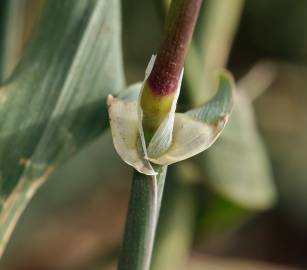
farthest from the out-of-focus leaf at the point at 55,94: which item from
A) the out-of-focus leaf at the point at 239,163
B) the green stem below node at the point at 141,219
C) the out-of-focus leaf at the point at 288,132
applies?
the out-of-focus leaf at the point at 288,132

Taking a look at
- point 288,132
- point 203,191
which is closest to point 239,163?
point 203,191

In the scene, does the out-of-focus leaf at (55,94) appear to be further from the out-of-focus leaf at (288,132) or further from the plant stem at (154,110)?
the out-of-focus leaf at (288,132)

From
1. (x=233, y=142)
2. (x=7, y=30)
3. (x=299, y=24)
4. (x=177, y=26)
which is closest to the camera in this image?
(x=177, y=26)

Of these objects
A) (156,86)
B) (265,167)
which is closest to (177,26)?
(156,86)

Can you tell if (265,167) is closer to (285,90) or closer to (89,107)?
(89,107)

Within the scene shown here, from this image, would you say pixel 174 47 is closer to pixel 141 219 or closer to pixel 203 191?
pixel 141 219

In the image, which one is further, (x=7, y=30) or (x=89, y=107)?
(x=7, y=30)

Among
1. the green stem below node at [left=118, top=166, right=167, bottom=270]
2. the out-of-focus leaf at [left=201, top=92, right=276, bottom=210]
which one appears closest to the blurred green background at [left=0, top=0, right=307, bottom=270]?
the out-of-focus leaf at [left=201, top=92, right=276, bottom=210]
